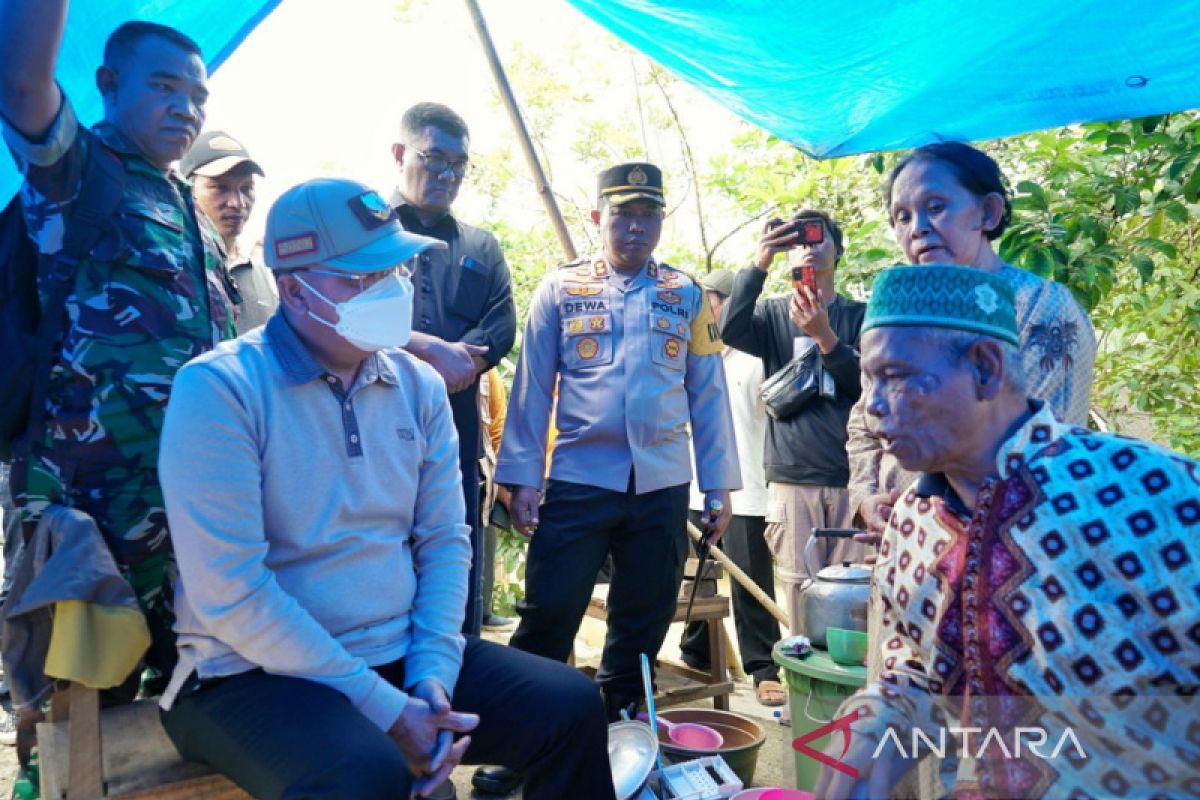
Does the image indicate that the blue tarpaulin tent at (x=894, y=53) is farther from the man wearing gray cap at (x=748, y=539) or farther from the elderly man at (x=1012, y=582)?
the elderly man at (x=1012, y=582)

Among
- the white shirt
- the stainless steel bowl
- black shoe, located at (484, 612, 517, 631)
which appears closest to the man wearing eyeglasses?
the stainless steel bowl

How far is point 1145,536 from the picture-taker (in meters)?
1.56

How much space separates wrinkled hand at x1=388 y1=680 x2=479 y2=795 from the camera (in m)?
2.26

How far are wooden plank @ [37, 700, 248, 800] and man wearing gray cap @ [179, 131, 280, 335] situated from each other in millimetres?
2081

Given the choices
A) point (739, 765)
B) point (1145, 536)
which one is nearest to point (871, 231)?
point (739, 765)

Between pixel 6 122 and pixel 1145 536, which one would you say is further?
pixel 6 122

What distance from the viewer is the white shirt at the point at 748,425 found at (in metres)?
5.27

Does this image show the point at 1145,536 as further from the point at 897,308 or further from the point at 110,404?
the point at 110,404

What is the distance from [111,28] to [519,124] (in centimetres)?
156

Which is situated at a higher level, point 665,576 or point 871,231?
point 871,231

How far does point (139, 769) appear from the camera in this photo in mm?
2289

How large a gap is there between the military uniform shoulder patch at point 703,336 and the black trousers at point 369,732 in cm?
185

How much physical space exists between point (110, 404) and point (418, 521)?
86cm

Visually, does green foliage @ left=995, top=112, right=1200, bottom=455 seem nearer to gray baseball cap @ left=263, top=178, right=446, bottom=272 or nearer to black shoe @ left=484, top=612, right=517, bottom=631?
gray baseball cap @ left=263, top=178, right=446, bottom=272
